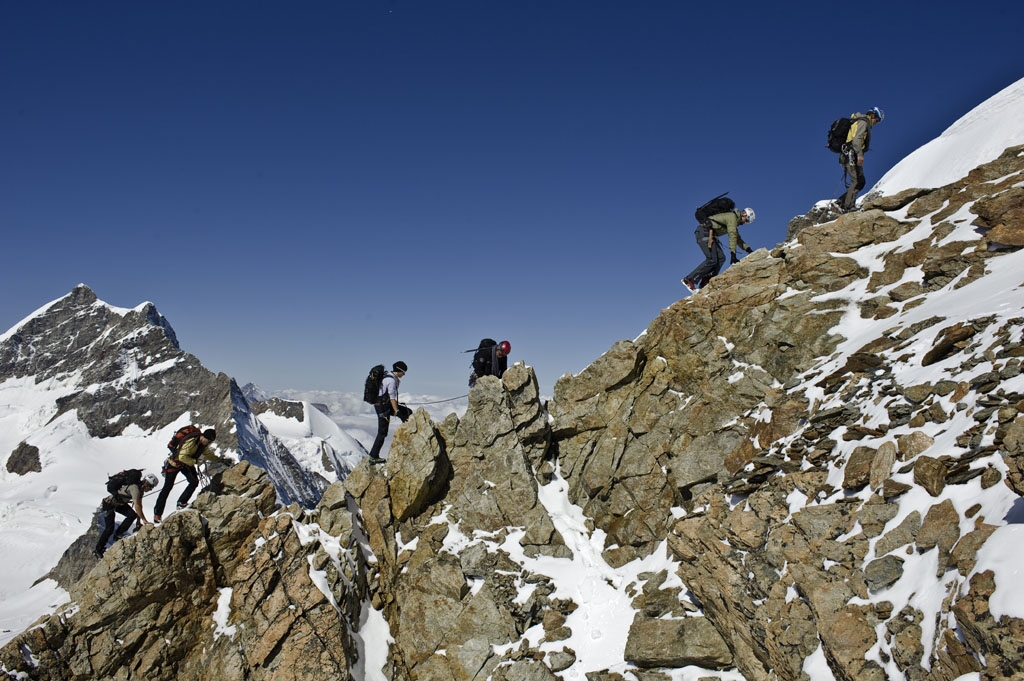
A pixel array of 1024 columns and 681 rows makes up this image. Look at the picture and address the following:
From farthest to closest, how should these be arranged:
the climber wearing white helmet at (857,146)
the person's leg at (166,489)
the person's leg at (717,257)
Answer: the person's leg at (717,257) < the climber wearing white helmet at (857,146) < the person's leg at (166,489)

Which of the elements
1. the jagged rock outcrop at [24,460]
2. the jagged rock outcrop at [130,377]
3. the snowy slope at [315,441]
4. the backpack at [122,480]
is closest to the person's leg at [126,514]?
the backpack at [122,480]

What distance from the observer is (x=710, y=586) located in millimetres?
12227

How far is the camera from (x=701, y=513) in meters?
13.5

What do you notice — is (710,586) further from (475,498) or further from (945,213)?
(945,213)

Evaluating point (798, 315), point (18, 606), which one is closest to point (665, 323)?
point (798, 315)

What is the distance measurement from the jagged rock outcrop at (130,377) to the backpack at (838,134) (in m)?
126

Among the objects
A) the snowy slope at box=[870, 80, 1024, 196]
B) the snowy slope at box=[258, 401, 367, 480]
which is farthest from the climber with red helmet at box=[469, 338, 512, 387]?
the snowy slope at box=[258, 401, 367, 480]

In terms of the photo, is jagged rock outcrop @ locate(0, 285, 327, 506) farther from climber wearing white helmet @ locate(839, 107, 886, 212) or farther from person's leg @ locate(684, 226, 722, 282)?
climber wearing white helmet @ locate(839, 107, 886, 212)

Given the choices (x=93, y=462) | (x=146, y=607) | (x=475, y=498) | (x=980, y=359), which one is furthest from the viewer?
(x=93, y=462)

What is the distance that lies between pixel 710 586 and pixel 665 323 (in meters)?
10.0

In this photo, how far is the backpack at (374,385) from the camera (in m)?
18.9

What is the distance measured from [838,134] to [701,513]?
1593 cm

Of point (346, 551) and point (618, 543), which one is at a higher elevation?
point (346, 551)

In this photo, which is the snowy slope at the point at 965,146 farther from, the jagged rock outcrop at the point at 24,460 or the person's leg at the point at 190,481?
the jagged rock outcrop at the point at 24,460
